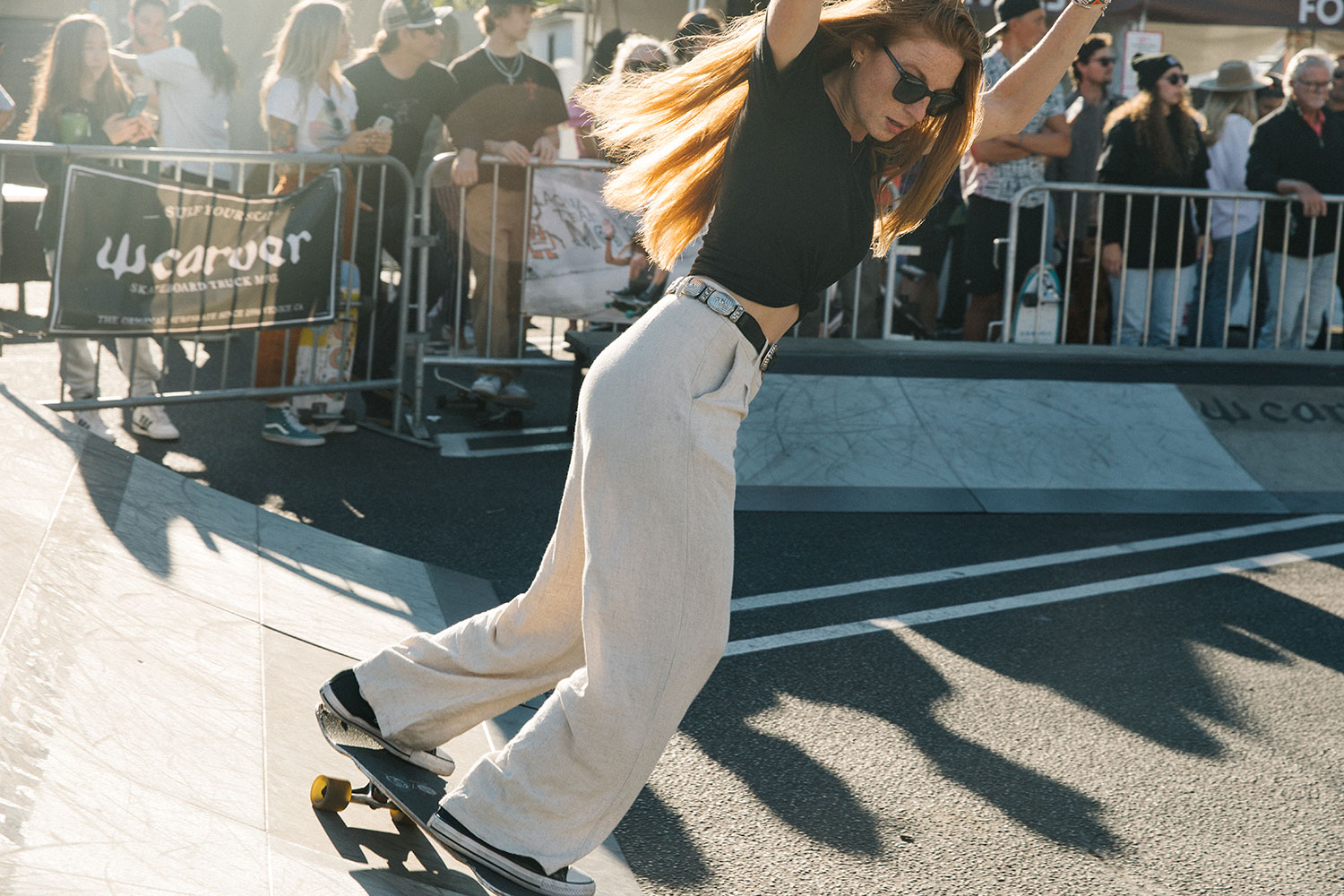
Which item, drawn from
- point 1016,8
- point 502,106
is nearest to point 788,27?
point 502,106

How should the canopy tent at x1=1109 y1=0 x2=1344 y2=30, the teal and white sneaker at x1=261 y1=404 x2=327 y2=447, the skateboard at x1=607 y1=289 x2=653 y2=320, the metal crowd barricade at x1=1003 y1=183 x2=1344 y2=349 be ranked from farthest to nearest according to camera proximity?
the canopy tent at x1=1109 y1=0 x2=1344 y2=30 → the metal crowd barricade at x1=1003 y1=183 x2=1344 y2=349 → the skateboard at x1=607 y1=289 x2=653 y2=320 → the teal and white sneaker at x1=261 y1=404 x2=327 y2=447

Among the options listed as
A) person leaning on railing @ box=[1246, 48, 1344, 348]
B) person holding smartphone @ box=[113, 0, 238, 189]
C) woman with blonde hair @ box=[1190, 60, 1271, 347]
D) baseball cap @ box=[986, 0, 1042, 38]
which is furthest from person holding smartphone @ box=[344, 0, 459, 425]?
person leaning on railing @ box=[1246, 48, 1344, 348]

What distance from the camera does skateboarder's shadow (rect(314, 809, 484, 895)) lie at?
2.90m

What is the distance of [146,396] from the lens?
6.62m

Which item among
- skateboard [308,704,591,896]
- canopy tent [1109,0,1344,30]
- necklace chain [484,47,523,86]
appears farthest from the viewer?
canopy tent [1109,0,1344,30]

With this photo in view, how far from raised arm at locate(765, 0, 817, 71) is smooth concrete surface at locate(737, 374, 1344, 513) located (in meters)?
4.33

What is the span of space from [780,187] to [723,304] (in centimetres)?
25

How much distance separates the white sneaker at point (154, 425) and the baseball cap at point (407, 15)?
2.60 meters

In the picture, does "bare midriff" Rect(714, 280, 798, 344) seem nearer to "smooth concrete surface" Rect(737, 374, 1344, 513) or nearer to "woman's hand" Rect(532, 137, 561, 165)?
"smooth concrete surface" Rect(737, 374, 1344, 513)

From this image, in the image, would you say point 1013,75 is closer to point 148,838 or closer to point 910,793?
point 910,793

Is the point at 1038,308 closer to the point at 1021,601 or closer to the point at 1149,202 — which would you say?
the point at 1149,202

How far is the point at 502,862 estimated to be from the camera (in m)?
2.59

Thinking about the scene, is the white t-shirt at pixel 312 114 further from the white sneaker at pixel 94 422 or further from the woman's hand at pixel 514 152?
the white sneaker at pixel 94 422

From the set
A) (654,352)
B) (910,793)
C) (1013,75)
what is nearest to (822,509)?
(910,793)
